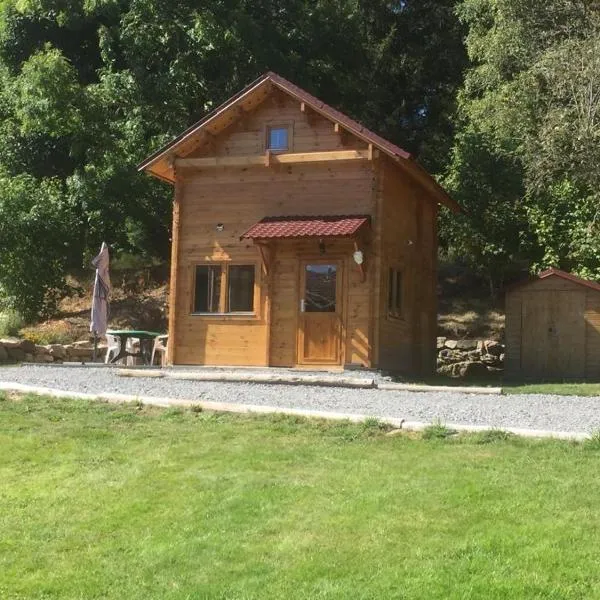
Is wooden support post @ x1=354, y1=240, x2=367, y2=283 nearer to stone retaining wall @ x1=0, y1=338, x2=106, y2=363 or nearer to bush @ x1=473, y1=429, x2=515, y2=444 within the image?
bush @ x1=473, y1=429, x2=515, y2=444

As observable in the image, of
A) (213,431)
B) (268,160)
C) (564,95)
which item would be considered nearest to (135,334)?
(268,160)

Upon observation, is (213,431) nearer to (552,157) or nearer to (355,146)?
(355,146)

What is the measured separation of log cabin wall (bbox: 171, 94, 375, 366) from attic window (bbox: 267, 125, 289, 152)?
0.15 metres

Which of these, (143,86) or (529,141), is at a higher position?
(143,86)

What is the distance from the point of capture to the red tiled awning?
16547 mm

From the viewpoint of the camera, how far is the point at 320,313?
17.6 meters

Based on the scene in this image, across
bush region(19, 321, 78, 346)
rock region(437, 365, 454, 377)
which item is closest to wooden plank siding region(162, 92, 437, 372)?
rock region(437, 365, 454, 377)

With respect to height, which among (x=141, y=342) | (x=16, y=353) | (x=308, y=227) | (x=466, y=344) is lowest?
(x=16, y=353)

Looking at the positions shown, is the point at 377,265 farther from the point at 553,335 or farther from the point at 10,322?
the point at 10,322

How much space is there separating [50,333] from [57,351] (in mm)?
3172

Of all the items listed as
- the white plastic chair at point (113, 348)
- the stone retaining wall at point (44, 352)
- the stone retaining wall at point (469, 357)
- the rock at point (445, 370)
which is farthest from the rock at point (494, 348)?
the stone retaining wall at point (44, 352)

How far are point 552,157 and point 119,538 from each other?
57.3ft

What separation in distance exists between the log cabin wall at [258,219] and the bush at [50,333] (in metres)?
7.99

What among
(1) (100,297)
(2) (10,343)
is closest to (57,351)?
(2) (10,343)
